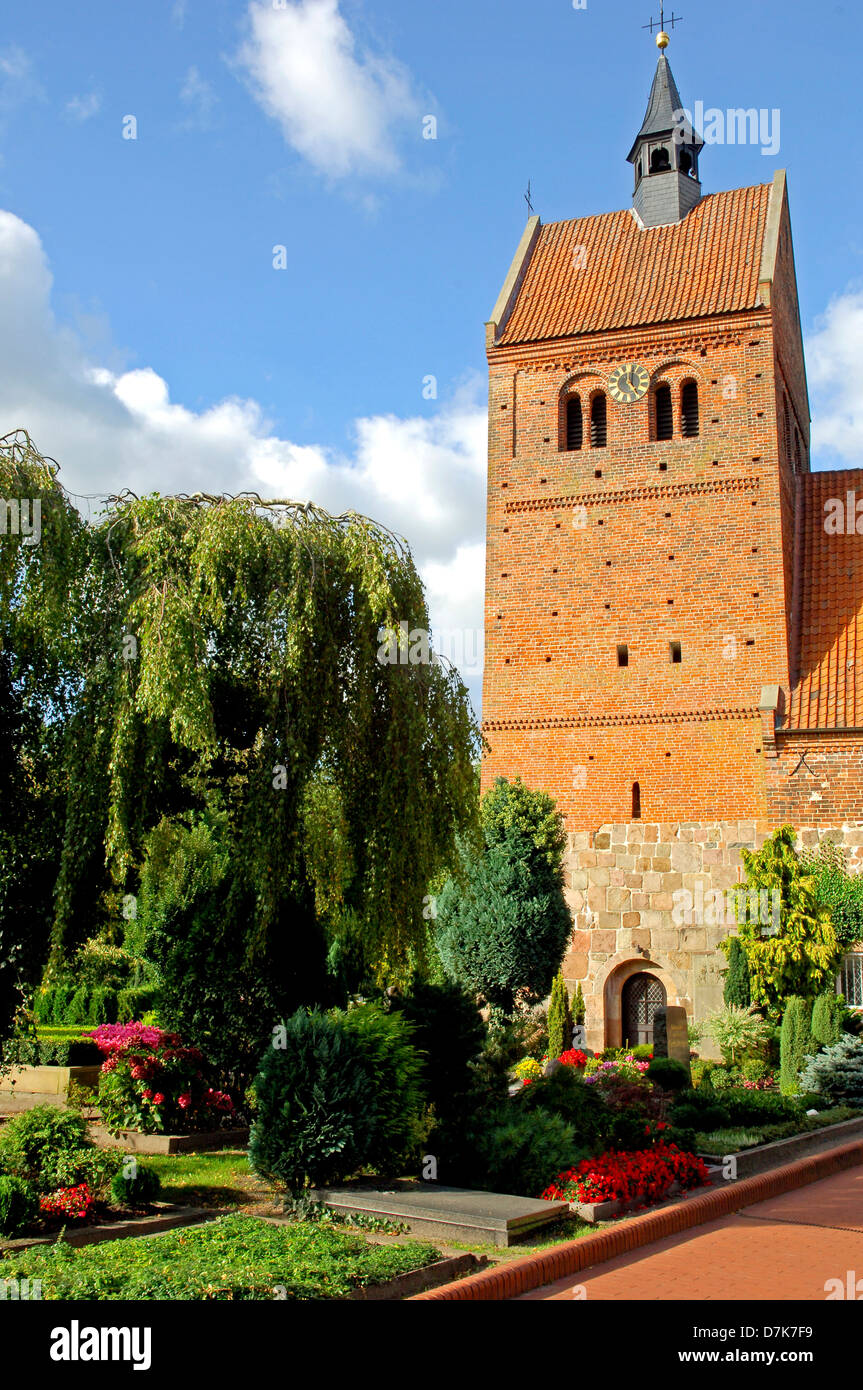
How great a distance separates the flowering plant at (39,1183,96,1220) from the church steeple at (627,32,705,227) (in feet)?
78.1

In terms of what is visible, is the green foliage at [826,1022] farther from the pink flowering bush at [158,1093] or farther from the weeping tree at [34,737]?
the weeping tree at [34,737]

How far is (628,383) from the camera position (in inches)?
930

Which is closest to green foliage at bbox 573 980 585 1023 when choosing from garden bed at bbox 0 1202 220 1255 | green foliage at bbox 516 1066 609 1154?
green foliage at bbox 516 1066 609 1154

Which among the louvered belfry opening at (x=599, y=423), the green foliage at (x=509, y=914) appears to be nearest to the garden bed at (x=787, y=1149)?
the green foliage at (x=509, y=914)

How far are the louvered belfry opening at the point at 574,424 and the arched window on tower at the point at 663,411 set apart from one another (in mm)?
1540

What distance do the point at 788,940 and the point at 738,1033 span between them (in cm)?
169

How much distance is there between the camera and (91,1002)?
26.8 m

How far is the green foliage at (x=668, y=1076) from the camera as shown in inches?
599

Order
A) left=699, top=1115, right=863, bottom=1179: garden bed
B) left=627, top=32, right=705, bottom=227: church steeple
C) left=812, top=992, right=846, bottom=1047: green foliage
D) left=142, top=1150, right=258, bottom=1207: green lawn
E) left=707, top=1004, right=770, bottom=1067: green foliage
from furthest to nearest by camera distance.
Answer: left=627, top=32, right=705, bottom=227: church steeple < left=707, top=1004, right=770, bottom=1067: green foliage < left=812, top=992, right=846, bottom=1047: green foliage < left=699, top=1115, right=863, bottom=1179: garden bed < left=142, top=1150, right=258, bottom=1207: green lawn

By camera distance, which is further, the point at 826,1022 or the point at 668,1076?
the point at 826,1022

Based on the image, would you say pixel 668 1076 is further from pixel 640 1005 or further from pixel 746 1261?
pixel 746 1261

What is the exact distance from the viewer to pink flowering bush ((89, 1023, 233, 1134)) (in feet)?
38.6

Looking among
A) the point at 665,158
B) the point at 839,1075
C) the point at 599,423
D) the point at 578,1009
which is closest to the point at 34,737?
the point at 839,1075

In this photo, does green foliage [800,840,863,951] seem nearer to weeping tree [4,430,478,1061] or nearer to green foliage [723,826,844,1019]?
green foliage [723,826,844,1019]
